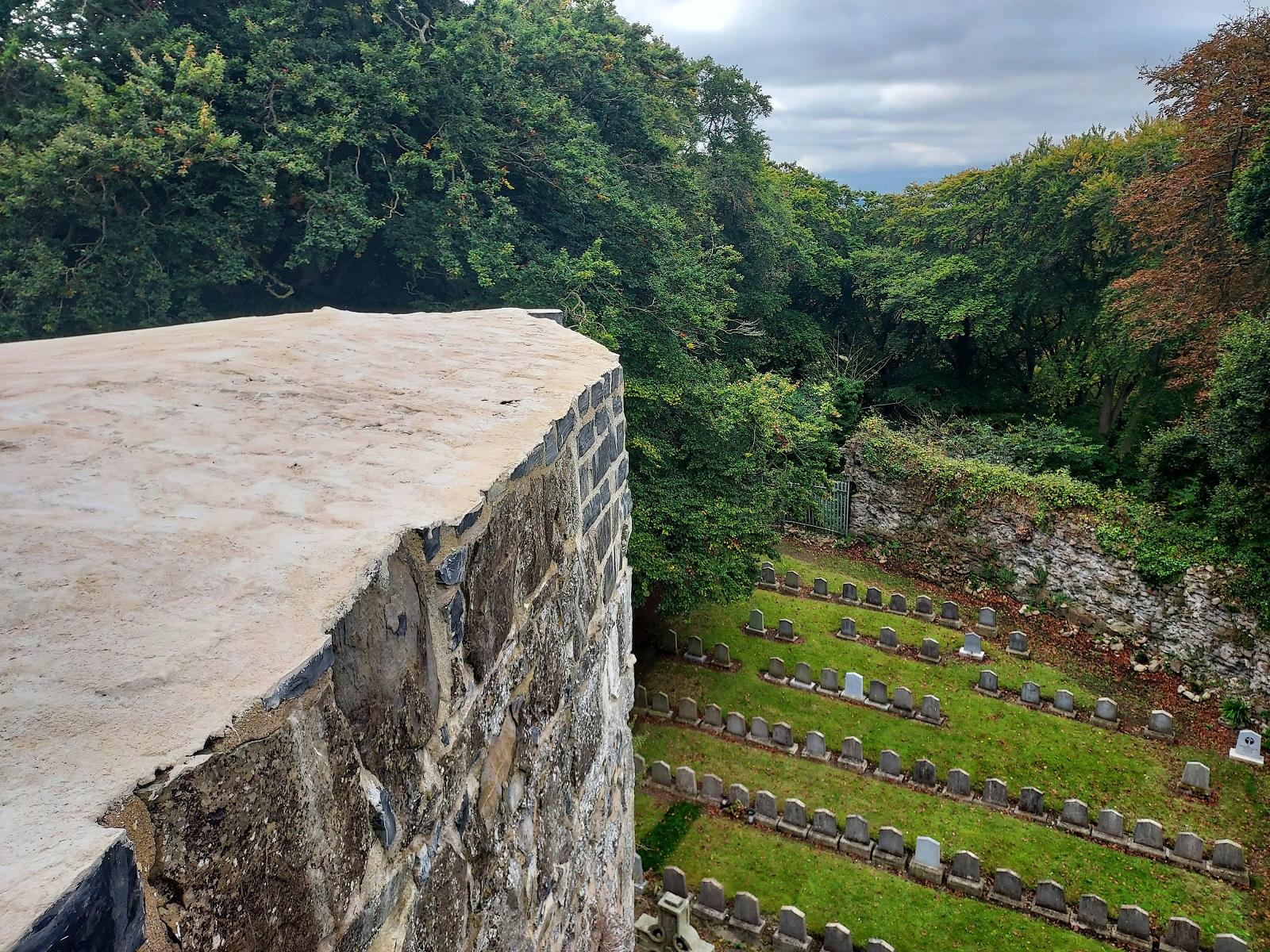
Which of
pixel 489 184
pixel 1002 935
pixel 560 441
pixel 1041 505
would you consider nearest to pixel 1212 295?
pixel 1041 505

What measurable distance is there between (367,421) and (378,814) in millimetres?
1098

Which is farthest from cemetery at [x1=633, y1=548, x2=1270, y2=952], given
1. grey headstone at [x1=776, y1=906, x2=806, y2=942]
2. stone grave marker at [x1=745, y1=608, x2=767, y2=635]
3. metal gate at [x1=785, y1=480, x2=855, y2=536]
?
metal gate at [x1=785, y1=480, x2=855, y2=536]

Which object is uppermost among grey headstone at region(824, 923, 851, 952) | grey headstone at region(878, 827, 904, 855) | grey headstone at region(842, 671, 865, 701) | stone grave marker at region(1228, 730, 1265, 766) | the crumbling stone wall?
the crumbling stone wall

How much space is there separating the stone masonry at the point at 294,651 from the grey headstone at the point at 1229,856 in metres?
9.77

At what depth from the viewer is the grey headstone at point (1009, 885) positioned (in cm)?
874

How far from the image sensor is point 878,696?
12.2m

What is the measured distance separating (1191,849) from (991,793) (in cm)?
219

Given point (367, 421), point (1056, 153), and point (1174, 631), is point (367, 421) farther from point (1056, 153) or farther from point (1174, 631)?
point (1056, 153)

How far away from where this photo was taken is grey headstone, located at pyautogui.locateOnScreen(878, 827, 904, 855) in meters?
9.38

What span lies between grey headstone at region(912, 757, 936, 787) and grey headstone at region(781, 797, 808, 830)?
70.9 inches

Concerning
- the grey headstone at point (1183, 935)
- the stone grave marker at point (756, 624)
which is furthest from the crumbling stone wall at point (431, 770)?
the stone grave marker at point (756, 624)

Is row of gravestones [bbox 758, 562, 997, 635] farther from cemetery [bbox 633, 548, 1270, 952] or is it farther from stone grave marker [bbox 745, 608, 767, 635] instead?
stone grave marker [bbox 745, 608, 767, 635]

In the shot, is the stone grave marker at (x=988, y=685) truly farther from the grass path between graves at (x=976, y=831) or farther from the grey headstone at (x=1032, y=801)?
the grass path between graves at (x=976, y=831)

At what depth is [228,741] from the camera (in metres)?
0.96
